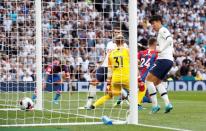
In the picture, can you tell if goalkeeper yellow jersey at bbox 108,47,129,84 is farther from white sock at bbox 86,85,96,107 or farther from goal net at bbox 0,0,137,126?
white sock at bbox 86,85,96,107

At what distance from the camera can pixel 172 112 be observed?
56.6ft

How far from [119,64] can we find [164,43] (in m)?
1.53

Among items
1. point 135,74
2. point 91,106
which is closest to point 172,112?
point 91,106

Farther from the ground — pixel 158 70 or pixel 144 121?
pixel 158 70

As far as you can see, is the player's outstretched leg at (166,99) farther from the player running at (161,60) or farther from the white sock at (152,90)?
the white sock at (152,90)

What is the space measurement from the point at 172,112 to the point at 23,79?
34.1 ft

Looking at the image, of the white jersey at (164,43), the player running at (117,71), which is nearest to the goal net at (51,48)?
the player running at (117,71)

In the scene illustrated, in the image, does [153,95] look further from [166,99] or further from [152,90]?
[166,99]

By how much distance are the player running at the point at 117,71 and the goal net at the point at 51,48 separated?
1.28 ft

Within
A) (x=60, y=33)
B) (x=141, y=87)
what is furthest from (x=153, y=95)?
(x=60, y=33)

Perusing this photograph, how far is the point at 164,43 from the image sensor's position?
670 inches

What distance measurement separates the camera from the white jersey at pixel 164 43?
16906mm

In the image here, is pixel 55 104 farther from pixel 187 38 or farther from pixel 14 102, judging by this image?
pixel 187 38

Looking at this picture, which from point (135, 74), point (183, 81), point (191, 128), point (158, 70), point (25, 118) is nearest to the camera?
point (191, 128)
